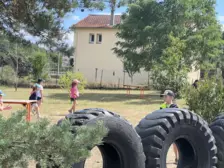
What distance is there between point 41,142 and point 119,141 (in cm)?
231

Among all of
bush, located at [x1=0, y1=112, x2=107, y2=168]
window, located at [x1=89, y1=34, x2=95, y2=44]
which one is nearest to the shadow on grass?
window, located at [x1=89, y1=34, x2=95, y2=44]

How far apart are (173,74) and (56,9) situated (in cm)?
1449

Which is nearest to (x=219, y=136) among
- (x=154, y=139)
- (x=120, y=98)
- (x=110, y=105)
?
(x=154, y=139)

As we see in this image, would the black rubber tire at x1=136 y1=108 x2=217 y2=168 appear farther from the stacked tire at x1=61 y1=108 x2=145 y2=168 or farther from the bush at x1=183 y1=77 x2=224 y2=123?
the bush at x1=183 y1=77 x2=224 y2=123

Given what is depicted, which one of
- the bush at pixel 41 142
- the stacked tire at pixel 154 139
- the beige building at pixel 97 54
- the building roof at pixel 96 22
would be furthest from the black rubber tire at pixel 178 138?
the building roof at pixel 96 22

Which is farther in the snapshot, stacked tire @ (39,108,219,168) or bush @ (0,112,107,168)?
stacked tire @ (39,108,219,168)

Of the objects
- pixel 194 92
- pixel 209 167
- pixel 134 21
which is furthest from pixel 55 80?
pixel 209 167

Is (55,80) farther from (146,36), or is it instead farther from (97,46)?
(146,36)

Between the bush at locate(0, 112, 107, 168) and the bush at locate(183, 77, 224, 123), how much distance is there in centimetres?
792

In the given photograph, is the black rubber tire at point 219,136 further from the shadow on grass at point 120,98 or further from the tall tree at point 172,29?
the tall tree at point 172,29

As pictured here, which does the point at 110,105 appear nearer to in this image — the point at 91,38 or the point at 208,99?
the point at 208,99

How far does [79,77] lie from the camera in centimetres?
2531

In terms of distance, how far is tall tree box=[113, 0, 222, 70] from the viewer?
93.0 feet

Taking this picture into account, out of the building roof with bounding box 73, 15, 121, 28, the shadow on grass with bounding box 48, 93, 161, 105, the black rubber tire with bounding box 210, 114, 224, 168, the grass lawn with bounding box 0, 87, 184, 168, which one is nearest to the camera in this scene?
the black rubber tire with bounding box 210, 114, 224, 168
